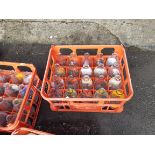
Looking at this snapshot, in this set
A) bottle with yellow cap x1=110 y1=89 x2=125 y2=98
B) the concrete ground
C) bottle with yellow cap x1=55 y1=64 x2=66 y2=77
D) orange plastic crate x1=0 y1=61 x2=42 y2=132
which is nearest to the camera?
orange plastic crate x1=0 y1=61 x2=42 y2=132

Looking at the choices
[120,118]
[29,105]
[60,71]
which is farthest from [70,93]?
[120,118]

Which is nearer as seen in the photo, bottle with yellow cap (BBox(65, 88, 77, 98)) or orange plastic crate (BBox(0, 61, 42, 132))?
orange plastic crate (BBox(0, 61, 42, 132))

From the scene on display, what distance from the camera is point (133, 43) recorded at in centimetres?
346

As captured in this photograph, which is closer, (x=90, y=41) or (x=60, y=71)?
(x=60, y=71)

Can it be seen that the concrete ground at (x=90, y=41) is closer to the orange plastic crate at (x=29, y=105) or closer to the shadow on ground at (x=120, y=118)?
the shadow on ground at (x=120, y=118)

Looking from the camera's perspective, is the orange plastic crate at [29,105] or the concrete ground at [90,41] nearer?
the orange plastic crate at [29,105]

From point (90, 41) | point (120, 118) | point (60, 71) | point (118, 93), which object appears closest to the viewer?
point (118, 93)

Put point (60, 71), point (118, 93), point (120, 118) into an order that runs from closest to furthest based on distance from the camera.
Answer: point (118, 93) → point (60, 71) → point (120, 118)

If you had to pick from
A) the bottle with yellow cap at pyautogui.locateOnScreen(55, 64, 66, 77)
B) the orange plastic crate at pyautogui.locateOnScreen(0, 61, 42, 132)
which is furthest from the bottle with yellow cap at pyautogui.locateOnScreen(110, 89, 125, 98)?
the orange plastic crate at pyautogui.locateOnScreen(0, 61, 42, 132)

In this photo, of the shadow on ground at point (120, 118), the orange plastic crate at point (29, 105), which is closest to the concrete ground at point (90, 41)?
the shadow on ground at point (120, 118)

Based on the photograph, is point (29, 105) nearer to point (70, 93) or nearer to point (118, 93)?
point (70, 93)

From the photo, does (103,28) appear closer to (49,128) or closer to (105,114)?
(105,114)

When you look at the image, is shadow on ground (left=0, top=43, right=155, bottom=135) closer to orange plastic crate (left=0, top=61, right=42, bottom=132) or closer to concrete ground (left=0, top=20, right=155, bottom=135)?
concrete ground (left=0, top=20, right=155, bottom=135)

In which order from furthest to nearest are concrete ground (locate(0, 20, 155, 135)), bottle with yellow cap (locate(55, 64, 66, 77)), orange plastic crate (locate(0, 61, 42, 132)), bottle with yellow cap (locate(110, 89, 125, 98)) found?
1. concrete ground (locate(0, 20, 155, 135))
2. bottle with yellow cap (locate(55, 64, 66, 77))
3. bottle with yellow cap (locate(110, 89, 125, 98))
4. orange plastic crate (locate(0, 61, 42, 132))
